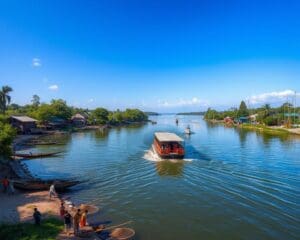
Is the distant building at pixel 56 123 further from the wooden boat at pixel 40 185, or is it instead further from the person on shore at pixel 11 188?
the person on shore at pixel 11 188

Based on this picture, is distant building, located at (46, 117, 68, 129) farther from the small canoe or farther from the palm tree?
the small canoe

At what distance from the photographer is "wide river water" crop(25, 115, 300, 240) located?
2347 centimetres

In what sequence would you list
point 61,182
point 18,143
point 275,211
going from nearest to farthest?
point 275,211 → point 61,182 → point 18,143

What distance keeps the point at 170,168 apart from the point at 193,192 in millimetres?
12257

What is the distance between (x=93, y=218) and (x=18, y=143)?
178 feet

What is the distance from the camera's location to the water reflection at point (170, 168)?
4156 cm

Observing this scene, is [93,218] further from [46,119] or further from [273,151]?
[46,119]

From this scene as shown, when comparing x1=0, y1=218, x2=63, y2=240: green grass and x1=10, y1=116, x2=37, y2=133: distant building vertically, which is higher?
x1=10, y1=116, x2=37, y2=133: distant building

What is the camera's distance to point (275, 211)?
86.9 feet

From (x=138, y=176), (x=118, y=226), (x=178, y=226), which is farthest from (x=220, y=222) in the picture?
(x=138, y=176)

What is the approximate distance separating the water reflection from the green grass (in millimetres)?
21382

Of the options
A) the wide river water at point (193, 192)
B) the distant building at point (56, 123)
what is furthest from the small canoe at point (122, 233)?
the distant building at point (56, 123)

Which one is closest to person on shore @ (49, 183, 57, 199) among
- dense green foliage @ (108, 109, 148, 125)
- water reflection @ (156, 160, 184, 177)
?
water reflection @ (156, 160, 184, 177)

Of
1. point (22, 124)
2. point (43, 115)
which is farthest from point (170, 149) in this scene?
point (43, 115)
